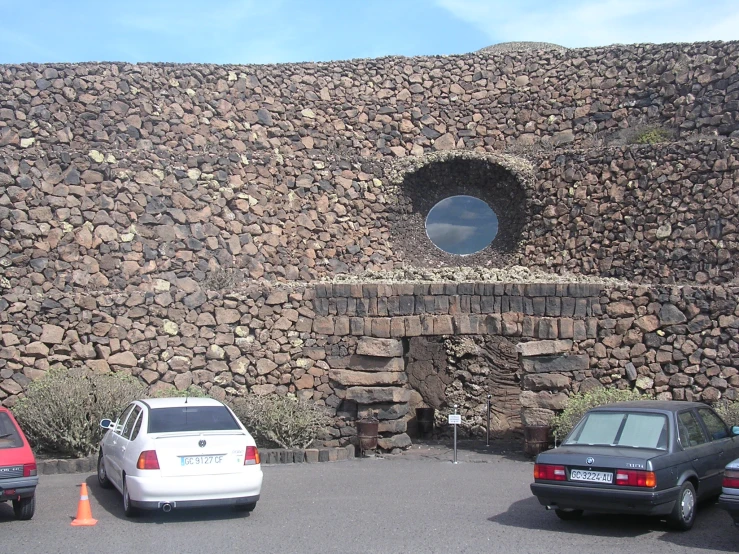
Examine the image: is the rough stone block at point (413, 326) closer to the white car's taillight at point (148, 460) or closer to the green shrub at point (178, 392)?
the green shrub at point (178, 392)

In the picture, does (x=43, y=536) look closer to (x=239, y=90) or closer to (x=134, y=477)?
(x=134, y=477)

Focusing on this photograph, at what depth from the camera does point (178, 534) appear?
8305mm

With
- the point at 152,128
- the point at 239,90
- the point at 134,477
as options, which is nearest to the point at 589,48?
the point at 239,90

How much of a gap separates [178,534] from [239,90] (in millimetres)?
12894

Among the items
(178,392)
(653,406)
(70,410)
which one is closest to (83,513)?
(70,410)

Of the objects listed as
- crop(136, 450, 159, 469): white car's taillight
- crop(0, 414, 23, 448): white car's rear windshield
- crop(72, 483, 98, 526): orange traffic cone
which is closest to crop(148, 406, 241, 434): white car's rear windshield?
crop(136, 450, 159, 469): white car's taillight

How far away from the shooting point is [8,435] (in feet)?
29.1

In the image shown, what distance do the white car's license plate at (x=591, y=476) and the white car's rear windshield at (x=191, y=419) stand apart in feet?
12.6

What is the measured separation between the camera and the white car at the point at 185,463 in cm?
857

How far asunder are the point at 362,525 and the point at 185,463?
2.05 m

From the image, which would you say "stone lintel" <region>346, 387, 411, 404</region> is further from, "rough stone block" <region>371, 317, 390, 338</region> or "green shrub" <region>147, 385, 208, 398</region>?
"green shrub" <region>147, 385, 208, 398</region>

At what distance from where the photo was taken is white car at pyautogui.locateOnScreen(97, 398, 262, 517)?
857 cm

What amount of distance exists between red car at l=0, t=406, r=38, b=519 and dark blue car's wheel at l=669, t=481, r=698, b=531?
673 cm

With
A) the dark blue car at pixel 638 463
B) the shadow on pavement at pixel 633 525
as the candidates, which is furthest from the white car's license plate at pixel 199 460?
the dark blue car at pixel 638 463
